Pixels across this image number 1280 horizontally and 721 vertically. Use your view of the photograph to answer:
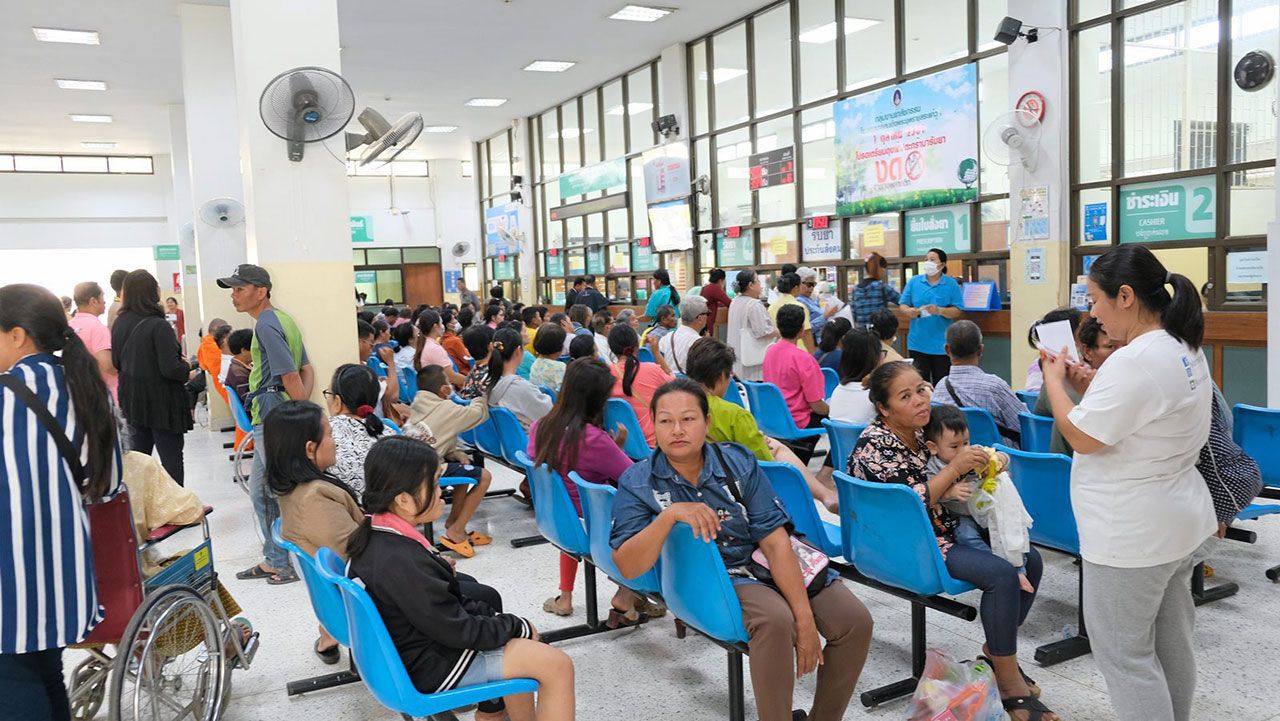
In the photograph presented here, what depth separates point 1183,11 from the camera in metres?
6.43

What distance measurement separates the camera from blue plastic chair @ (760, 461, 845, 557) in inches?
116

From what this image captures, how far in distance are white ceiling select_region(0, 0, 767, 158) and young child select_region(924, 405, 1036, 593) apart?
26.3ft

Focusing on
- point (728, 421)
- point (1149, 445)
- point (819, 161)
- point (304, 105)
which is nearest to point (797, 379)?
point (728, 421)

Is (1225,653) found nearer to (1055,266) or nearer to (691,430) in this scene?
(691,430)

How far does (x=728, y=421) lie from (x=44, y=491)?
217 centimetres

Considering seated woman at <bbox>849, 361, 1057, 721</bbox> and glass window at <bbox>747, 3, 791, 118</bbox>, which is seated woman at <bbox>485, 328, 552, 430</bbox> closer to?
seated woman at <bbox>849, 361, 1057, 721</bbox>

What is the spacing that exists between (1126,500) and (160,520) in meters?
2.67

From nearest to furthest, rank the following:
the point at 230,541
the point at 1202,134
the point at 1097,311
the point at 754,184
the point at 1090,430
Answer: the point at 1090,430 → the point at 1097,311 → the point at 230,541 → the point at 1202,134 → the point at 754,184

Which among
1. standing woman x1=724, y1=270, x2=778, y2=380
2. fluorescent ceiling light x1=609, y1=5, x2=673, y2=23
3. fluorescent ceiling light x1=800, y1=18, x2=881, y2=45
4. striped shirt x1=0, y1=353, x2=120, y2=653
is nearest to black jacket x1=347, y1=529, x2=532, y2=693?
striped shirt x1=0, y1=353, x2=120, y2=653

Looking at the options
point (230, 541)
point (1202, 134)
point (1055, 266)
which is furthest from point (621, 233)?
point (230, 541)

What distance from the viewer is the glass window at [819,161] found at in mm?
9625

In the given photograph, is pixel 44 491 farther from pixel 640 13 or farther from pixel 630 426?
pixel 640 13

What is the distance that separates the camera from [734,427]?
3340 mm

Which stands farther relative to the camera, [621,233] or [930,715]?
[621,233]
